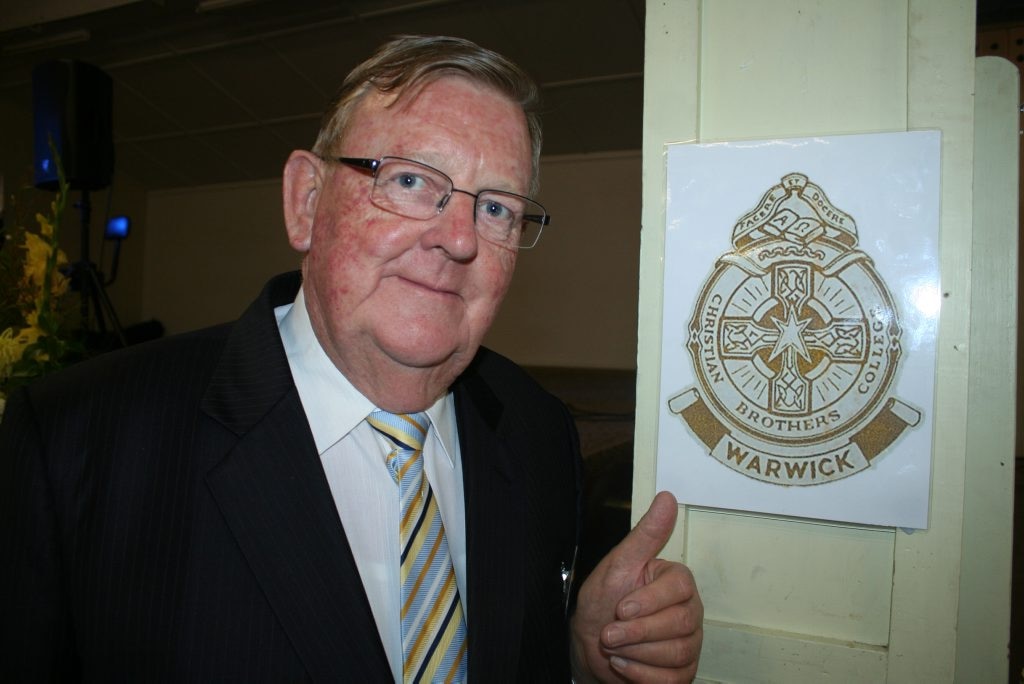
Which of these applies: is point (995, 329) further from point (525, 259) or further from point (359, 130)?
point (525, 259)

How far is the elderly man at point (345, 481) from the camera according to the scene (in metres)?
0.77

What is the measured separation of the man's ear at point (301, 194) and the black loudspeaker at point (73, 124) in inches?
77.5

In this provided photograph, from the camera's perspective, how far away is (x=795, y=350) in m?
0.89

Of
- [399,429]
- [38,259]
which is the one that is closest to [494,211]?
[399,429]

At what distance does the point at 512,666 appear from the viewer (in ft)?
3.06

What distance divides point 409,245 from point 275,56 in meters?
5.40

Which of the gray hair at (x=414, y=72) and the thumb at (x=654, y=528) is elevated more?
the gray hair at (x=414, y=72)

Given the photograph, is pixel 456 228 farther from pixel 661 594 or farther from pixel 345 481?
pixel 661 594

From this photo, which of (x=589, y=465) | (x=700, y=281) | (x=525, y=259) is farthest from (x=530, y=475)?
(x=525, y=259)

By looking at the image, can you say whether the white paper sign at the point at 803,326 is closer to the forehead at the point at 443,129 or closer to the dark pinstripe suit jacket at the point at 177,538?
the forehead at the point at 443,129

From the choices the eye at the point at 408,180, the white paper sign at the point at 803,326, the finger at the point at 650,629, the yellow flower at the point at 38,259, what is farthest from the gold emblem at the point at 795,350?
the yellow flower at the point at 38,259

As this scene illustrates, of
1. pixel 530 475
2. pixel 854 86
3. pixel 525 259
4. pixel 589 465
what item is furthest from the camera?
pixel 525 259

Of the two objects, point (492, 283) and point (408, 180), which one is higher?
point (408, 180)

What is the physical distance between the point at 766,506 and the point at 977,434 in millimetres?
297
